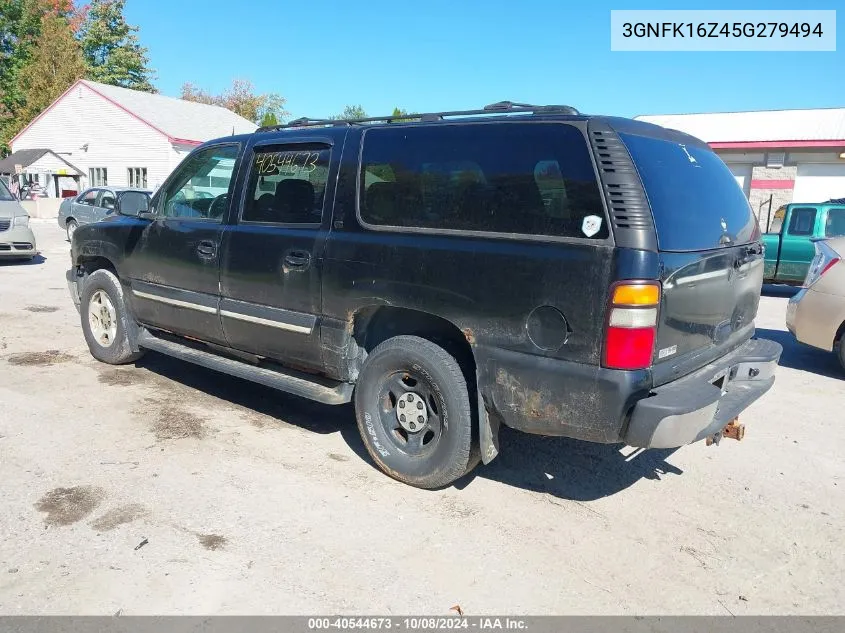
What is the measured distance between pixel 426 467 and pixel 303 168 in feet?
7.02

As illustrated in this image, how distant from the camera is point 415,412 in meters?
3.95

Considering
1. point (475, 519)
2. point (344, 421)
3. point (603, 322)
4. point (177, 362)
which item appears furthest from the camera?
point (177, 362)

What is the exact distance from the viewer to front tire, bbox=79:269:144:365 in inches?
232

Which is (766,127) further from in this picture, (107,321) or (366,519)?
(366,519)

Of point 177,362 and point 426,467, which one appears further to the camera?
point 177,362

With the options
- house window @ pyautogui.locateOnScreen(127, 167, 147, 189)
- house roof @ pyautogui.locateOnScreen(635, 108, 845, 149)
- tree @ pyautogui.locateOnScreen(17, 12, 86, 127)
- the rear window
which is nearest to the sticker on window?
the rear window

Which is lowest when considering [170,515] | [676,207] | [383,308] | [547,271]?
[170,515]

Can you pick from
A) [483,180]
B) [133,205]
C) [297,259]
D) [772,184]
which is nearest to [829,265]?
[483,180]

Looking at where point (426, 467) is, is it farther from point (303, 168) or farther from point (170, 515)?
point (303, 168)

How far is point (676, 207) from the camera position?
3.33m

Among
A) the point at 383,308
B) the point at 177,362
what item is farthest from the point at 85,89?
the point at 383,308

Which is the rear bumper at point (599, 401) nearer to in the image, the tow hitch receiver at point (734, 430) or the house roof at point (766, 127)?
the tow hitch receiver at point (734, 430)

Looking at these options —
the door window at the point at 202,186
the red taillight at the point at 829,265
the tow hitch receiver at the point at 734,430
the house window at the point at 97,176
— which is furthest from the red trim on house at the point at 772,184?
the house window at the point at 97,176

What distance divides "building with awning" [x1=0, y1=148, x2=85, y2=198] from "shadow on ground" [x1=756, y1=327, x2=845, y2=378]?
36658mm
